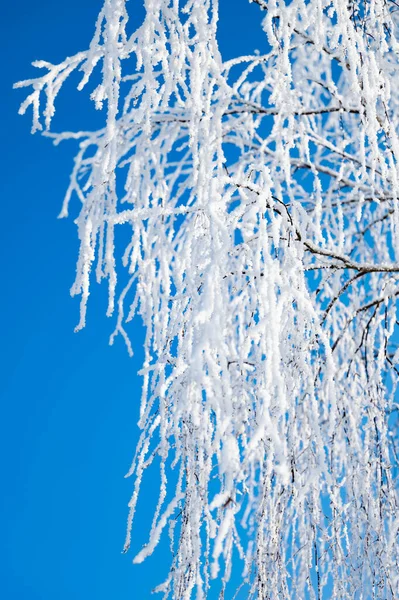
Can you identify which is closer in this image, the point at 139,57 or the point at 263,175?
the point at 263,175

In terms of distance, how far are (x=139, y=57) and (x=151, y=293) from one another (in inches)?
26.9

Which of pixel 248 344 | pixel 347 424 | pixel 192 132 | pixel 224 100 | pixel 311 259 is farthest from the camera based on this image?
pixel 311 259

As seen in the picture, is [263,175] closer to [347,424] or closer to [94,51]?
[94,51]

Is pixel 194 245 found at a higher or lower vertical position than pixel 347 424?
higher

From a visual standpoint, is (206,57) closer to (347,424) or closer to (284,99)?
(284,99)

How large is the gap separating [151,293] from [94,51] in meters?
0.70

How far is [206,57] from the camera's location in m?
1.47

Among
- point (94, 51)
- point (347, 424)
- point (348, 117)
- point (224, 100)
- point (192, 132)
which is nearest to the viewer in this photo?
point (192, 132)

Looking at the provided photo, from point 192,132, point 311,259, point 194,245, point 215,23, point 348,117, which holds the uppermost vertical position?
point 348,117

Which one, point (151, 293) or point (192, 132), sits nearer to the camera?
point (192, 132)

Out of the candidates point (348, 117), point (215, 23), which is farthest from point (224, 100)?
point (348, 117)

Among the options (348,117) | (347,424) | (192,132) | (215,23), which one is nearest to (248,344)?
(192,132)

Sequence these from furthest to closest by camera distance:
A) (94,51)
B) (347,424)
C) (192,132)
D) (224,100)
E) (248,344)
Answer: (347,424) < (224,100) < (94,51) < (192,132) < (248,344)

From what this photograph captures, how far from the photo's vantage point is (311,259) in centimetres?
237
